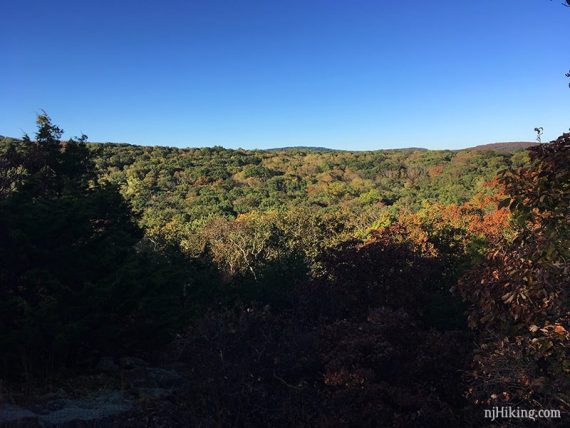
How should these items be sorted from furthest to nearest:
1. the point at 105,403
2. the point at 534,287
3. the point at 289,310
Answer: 1. the point at 289,310
2. the point at 105,403
3. the point at 534,287

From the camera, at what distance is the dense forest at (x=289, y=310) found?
3625 mm

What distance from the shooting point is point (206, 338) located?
5602mm

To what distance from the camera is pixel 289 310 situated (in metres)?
8.02

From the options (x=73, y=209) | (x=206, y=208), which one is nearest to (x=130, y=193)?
(x=206, y=208)

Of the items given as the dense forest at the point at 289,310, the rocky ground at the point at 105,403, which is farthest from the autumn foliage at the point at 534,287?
the rocky ground at the point at 105,403
